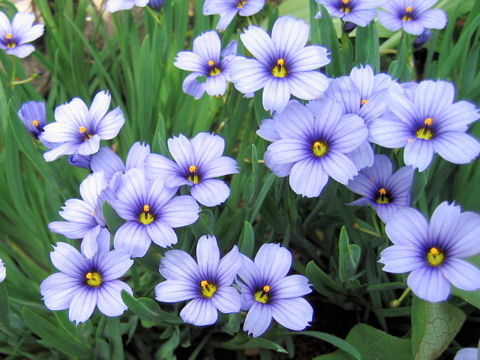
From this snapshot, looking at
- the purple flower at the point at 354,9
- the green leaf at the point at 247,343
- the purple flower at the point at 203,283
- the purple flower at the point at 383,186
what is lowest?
the green leaf at the point at 247,343

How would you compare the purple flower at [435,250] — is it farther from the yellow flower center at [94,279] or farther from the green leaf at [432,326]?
the yellow flower center at [94,279]

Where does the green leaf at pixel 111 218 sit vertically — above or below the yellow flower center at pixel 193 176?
below

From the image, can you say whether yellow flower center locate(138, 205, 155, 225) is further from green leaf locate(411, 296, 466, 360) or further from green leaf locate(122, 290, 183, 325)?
green leaf locate(411, 296, 466, 360)

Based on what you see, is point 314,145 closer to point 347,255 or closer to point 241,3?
point 347,255

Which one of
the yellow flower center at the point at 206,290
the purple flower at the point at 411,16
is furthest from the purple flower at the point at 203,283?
the purple flower at the point at 411,16

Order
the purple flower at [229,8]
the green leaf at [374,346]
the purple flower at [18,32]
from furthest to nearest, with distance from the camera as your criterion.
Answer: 1. the purple flower at [18,32]
2. the purple flower at [229,8]
3. the green leaf at [374,346]

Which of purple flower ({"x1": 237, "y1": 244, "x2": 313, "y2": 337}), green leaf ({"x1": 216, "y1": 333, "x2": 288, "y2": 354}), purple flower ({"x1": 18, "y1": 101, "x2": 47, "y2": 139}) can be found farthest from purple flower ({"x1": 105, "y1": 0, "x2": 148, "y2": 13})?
green leaf ({"x1": 216, "y1": 333, "x2": 288, "y2": 354})

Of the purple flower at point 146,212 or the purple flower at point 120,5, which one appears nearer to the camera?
the purple flower at point 146,212
